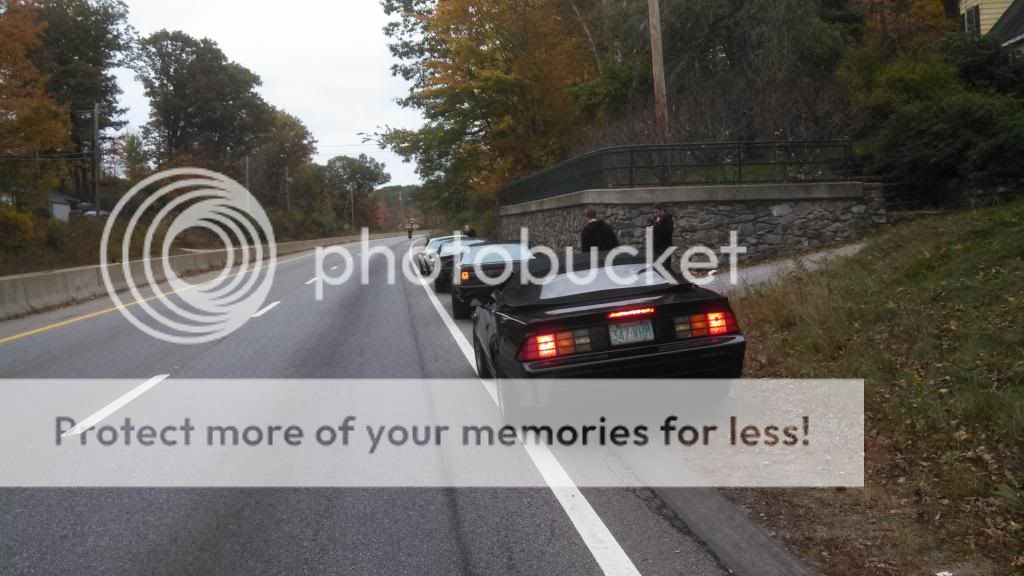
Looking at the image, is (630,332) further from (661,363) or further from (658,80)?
(658,80)

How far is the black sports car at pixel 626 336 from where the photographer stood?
20.4 ft

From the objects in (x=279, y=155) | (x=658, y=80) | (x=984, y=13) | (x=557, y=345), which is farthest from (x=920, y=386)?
Answer: (x=279, y=155)

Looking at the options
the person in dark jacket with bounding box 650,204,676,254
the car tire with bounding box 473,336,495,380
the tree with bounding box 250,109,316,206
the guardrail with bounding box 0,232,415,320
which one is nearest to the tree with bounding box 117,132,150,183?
the tree with bounding box 250,109,316,206

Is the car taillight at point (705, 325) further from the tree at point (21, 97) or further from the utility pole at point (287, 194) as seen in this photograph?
the utility pole at point (287, 194)

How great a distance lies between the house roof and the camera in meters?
26.3

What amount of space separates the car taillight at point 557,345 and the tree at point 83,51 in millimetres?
66000

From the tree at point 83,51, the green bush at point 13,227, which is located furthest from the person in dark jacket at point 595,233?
the tree at point 83,51

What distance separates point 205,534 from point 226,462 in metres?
1.48

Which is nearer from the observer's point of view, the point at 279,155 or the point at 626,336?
the point at 626,336

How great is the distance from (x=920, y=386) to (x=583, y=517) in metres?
3.26

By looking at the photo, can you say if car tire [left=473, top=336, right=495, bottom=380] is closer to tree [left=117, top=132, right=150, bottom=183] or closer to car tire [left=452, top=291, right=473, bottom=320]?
car tire [left=452, top=291, right=473, bottom=320]

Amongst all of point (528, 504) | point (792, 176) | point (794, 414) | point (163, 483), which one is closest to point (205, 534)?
point (163, 483)

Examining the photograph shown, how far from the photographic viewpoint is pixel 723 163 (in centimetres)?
1812

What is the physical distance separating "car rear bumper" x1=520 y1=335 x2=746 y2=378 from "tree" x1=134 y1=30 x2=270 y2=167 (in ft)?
259
